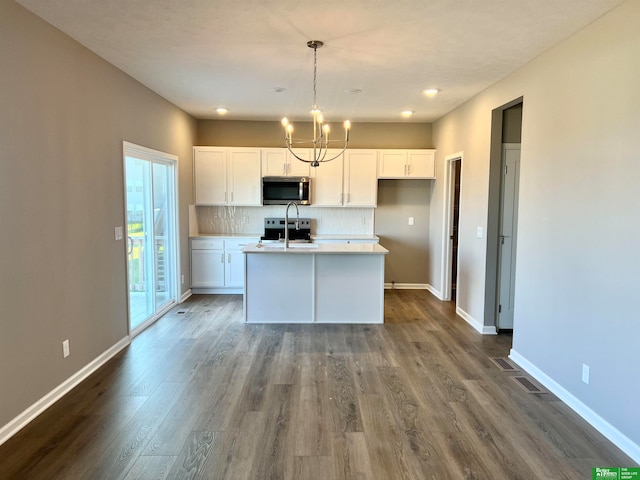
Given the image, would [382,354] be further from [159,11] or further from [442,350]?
[159,11]

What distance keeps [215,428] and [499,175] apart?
3616 millimetres

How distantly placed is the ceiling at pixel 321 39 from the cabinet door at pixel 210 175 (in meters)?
1.44

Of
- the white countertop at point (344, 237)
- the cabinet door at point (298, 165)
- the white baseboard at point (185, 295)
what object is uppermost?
the cabinet door at point (298, 165)

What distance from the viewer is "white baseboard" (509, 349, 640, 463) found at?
2292 millimetres

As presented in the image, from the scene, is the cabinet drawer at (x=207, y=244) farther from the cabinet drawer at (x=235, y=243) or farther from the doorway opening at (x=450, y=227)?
the doorway opening at (x=450, y=227)

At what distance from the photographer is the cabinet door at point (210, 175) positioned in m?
6.16

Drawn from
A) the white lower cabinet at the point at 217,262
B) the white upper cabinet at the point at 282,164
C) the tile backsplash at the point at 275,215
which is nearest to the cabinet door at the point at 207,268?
the white lower cabinet at the point at 217,262

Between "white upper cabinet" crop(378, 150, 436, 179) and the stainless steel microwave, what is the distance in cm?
120

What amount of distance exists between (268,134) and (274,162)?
1.86ft

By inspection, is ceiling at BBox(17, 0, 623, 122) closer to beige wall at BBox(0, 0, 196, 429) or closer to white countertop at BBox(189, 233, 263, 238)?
beige wall at BBox(0, 0, 196, 429)

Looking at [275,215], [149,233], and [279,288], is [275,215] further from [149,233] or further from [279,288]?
[149,233]

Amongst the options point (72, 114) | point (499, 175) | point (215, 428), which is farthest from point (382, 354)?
point (72, 114)

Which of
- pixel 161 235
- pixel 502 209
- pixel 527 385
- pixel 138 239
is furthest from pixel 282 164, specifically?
pixel 527 385

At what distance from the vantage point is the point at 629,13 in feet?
7.76
